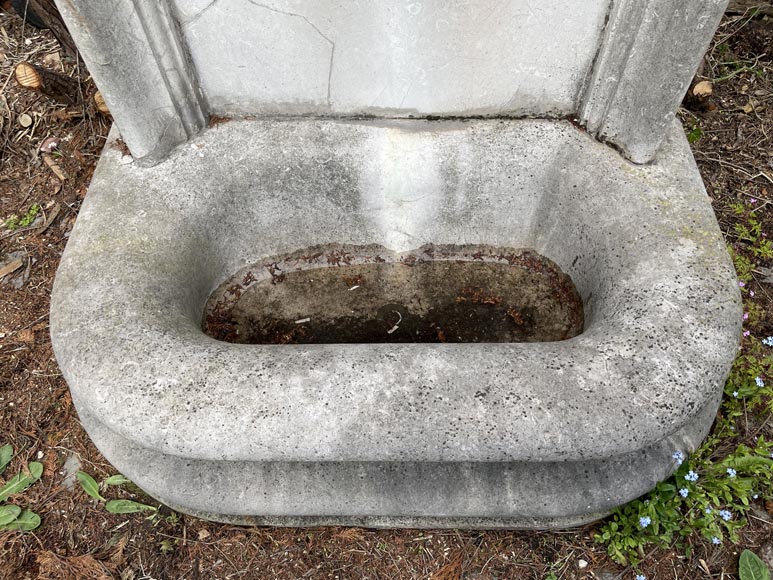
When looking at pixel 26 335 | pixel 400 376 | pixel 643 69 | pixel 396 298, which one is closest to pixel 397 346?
pixel 400 376

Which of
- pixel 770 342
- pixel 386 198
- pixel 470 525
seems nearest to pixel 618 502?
pixel 470 525

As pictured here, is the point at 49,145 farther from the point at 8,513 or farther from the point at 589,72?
the point at 589,72

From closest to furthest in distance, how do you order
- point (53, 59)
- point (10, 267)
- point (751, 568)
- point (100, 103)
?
point (751, 568)
point (10, 267)
point (100, 103)
point (53, 59)

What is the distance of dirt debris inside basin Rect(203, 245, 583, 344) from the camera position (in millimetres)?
2271

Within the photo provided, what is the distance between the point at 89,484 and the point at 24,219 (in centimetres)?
154

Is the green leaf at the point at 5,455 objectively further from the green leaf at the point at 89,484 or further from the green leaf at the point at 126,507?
the green leaf at the point at 126,507

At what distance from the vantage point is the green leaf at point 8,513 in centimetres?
217

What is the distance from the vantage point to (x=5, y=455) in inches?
92.2

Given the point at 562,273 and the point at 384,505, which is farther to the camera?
the point at 562,273

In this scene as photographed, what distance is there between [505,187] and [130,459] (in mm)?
1657

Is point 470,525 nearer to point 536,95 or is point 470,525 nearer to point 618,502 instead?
point 618,502

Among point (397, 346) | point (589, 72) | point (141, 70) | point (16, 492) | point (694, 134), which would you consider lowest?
point (16, 492)

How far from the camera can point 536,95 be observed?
2137mm

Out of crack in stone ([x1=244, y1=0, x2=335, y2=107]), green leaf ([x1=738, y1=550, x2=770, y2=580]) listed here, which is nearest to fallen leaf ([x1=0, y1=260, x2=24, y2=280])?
crack in stone ([x1=244, y1=0, x2=335, y2=107])
